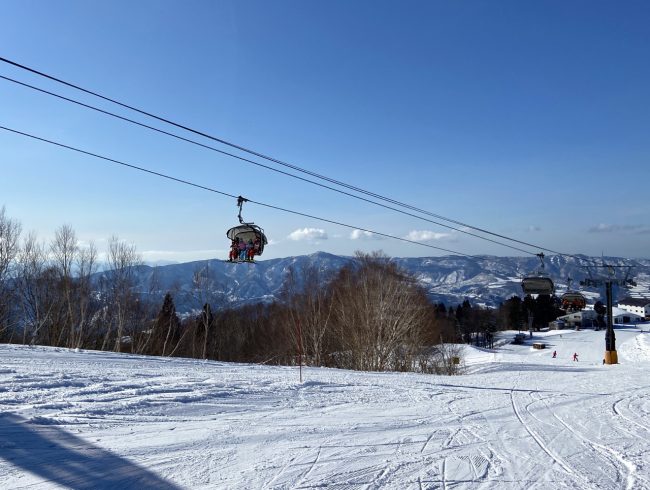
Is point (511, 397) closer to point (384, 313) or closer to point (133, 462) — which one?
point (133, 462)

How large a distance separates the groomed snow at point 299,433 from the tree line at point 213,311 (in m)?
16.9

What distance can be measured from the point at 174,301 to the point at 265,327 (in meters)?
10.00

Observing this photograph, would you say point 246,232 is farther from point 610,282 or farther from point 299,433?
point 610,282

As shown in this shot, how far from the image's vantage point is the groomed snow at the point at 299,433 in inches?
203

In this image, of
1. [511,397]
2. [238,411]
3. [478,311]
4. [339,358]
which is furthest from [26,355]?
[478,311]

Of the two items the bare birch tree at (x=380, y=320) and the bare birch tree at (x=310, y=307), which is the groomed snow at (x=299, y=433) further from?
the bare birch tree at (x=310, y=307)

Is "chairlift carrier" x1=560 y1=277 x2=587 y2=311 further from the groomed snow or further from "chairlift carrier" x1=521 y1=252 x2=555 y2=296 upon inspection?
the groomed snow

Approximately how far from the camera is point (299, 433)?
22.9ft

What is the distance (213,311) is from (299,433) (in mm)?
31393

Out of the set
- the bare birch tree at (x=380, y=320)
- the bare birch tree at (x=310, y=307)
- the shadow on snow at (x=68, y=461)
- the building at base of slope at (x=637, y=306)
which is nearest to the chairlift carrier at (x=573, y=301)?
the bare birch tree at (x=380, y=320)

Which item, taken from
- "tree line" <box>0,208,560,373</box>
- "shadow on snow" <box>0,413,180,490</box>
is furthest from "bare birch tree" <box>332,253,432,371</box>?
"shadow on snow" <box>0,413,180,490</box>

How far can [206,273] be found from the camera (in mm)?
35344

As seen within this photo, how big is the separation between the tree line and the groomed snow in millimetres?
16894

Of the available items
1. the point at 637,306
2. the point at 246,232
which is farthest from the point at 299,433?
the point at 637,306
